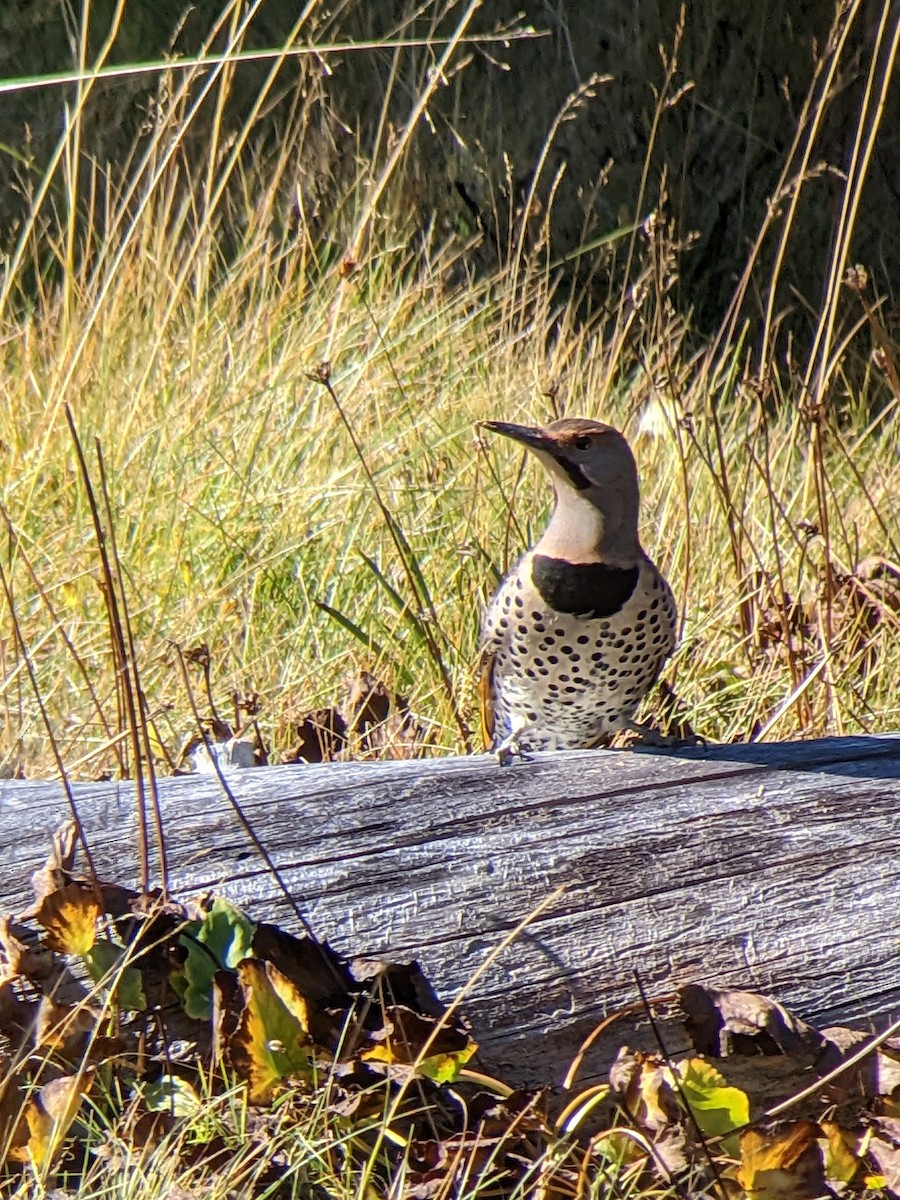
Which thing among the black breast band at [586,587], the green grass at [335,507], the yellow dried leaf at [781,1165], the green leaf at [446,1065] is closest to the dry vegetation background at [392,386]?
the green grass at [335,507]

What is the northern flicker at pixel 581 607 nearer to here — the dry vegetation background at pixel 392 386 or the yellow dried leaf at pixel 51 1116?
the dry vegetation background at pixel 392 386

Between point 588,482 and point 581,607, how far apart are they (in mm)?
247

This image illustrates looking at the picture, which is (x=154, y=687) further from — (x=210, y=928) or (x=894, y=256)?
(x=894, y=256)

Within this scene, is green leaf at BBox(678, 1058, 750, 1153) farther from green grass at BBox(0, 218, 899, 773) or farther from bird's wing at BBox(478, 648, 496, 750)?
bird's wing at BBox(478, 648, 496, 750)

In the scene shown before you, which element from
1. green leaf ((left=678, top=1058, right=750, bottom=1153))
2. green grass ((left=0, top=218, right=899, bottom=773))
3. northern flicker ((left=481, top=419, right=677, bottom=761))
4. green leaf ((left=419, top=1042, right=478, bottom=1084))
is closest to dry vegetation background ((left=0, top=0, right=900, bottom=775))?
green grass ((left=0, top=218, right=899, bottom=773))

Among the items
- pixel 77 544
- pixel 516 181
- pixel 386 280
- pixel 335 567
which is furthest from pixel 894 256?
pixel 77 544

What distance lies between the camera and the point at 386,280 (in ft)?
16.5

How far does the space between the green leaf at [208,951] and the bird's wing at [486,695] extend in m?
1.07

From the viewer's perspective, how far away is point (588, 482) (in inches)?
110

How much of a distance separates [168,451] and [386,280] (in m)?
1.45

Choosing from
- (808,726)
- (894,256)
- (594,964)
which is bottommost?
(894,256)

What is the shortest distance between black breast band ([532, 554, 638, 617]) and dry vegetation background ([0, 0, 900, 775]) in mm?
286

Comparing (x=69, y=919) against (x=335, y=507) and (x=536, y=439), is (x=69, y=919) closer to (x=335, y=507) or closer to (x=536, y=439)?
(x=536, y=439)

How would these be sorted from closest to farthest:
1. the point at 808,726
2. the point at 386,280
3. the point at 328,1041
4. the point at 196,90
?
the point at 328,1041, the point at 808,726, the point at 386,280, the point at 196,90
